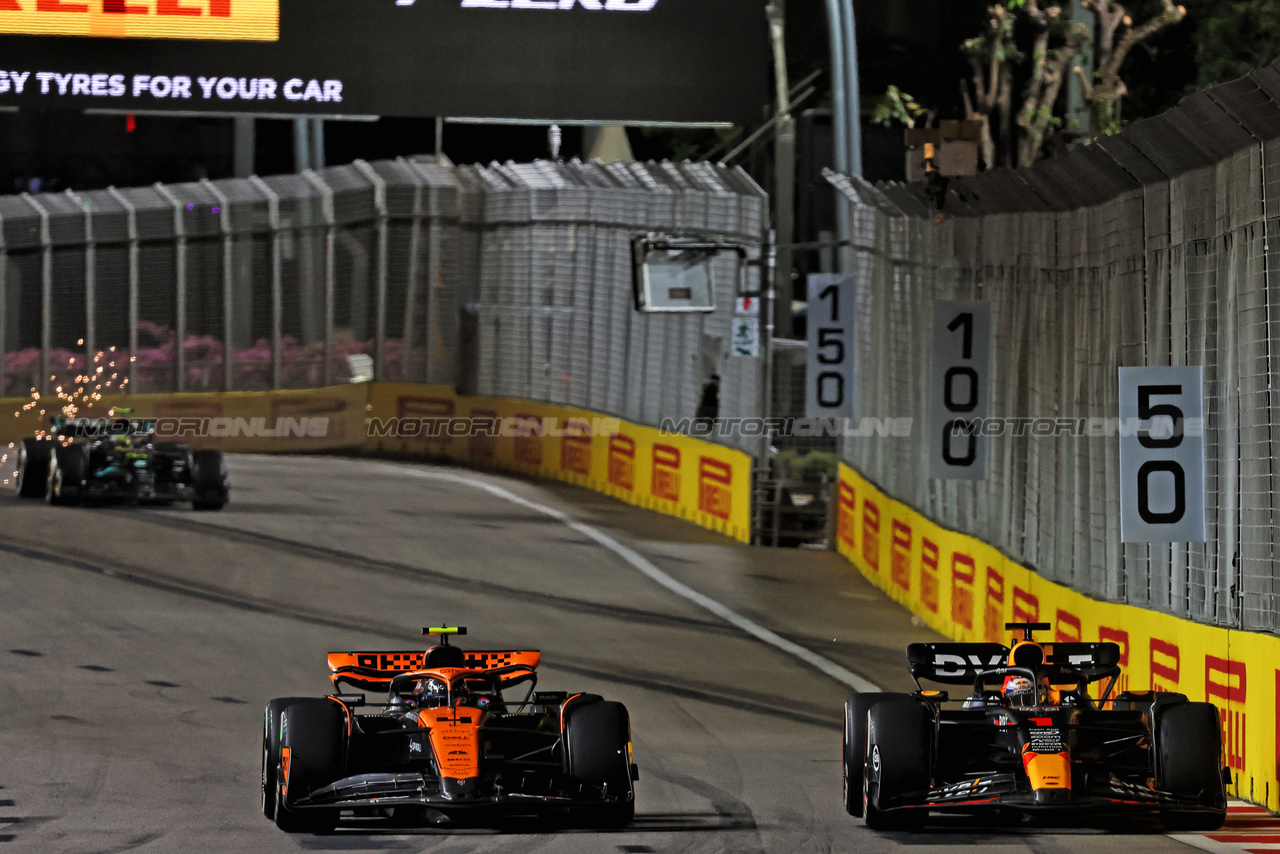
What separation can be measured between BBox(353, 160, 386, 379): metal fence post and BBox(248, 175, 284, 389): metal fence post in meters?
1.34

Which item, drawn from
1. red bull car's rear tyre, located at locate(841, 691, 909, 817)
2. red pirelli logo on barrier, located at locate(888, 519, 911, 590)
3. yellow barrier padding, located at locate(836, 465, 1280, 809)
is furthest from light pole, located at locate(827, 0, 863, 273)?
red bull car's rear tyre, located at locate(841, 691, 909, 817)

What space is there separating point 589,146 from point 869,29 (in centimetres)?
1362

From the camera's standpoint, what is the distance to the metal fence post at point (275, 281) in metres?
33.2

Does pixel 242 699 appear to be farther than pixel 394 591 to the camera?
No

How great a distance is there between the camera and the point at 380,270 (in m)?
33.5

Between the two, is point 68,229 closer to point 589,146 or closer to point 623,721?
point 589,146

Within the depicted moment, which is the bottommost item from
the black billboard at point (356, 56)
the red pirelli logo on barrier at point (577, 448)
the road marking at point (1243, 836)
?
the road marking at point (1243, 836)

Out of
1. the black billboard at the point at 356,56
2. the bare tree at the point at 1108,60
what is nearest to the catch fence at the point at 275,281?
the bare tree at the point at 1108,60

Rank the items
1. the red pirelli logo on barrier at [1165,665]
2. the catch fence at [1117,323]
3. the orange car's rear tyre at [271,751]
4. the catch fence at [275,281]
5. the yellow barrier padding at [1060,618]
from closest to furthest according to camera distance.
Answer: the orange car's rear tyre at [271,751]
the yellow barrier padding at [1060,618]
the catch fence at [1117,323]
the red pirelli logo on barrier at [1165,665]
the catch fence at [275,281]

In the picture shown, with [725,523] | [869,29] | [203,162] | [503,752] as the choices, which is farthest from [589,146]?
[203,162]

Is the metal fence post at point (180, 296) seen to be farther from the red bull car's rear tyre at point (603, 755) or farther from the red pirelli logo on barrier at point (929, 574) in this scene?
the red bull car's rear tyre at point (603, 755)

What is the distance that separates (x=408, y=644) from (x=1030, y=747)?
738 centimetres

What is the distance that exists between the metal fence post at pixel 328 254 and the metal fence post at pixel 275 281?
24.0 inches

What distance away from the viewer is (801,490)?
23.2 meters
